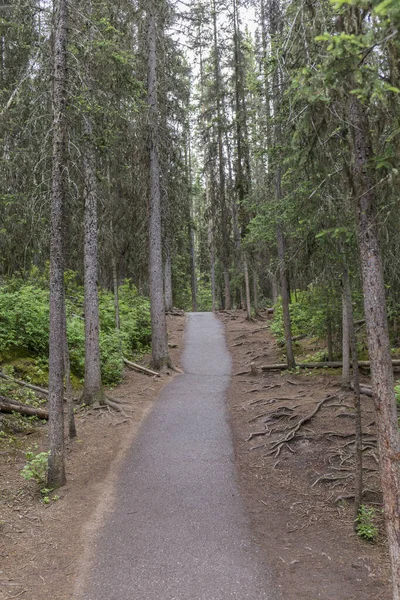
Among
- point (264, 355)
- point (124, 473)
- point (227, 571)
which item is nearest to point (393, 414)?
point (227, 571)

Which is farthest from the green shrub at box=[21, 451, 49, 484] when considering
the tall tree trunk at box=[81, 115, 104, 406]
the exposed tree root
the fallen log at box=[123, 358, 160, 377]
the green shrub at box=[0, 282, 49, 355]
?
the fallen log at box=[123, 358, 160, 377]

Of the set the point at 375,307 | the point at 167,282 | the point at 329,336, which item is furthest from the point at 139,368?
the point at 167,282

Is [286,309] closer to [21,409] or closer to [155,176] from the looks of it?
[155,176]

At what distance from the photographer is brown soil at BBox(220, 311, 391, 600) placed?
4.98 metres

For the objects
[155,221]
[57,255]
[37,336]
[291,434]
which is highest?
[155,221]

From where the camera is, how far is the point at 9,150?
854 cm

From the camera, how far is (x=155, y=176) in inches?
550

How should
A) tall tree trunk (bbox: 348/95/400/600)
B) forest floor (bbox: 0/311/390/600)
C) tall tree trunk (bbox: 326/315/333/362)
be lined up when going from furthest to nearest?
1. tall tree trunk (bbox: 326/315/333/362)
2. forest floor (bbox: 0/311/390/600)
3. tall tree trunk (bbox: 348/95/400/600)

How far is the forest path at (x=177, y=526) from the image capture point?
188 inches

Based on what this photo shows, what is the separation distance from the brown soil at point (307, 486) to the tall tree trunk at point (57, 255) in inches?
131

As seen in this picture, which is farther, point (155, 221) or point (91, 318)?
point (155, 221)

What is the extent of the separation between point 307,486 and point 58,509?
4216 millimetres

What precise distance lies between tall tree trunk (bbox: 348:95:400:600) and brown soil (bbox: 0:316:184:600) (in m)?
3.95

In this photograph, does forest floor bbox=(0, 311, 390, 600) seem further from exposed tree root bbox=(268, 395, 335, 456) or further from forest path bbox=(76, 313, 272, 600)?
forest path bbox=(76, 313, 272, 600)
